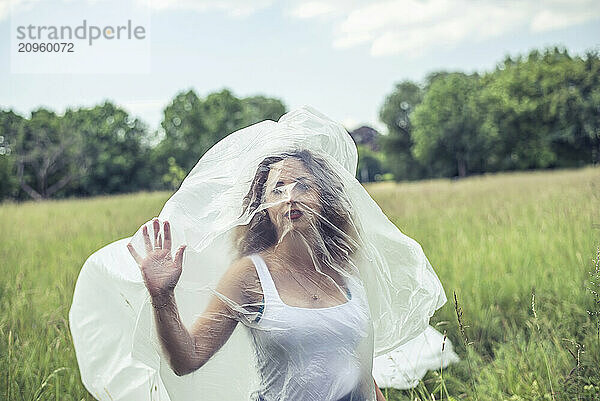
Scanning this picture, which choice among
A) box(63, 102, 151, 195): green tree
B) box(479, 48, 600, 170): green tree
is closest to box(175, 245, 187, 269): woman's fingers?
box(479, 48, 600, 170): green tree

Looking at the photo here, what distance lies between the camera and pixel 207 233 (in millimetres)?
1715

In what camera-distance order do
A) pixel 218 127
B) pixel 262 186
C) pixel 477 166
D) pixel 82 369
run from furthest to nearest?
pixel 477 166
pixel 218 127
pixel 82 369
pixel 262 186

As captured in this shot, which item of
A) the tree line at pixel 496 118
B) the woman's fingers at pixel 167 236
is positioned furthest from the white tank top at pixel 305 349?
the tree line at pixel 496 118

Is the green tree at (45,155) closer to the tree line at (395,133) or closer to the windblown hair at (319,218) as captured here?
the tree line at (395,133)

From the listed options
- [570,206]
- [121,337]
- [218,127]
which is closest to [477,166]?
[218,127]

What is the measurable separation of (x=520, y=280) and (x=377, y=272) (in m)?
2.12

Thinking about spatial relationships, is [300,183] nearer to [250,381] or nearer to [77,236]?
[250,381]

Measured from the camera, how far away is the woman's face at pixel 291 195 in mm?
1533

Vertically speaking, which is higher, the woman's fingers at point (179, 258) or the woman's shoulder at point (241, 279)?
the woman's fingers at point (179, 258)

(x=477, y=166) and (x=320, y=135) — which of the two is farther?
(x=477, y=166)

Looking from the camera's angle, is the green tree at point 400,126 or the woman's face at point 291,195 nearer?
the woman's face at point 291,195

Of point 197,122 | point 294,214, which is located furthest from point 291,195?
point 197,122

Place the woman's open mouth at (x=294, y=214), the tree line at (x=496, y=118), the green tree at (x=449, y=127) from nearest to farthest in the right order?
the woman's open mouth at (x=294, y=214) → the tree line at (x=496, y=118) → the green tree at (x=449, y=127)

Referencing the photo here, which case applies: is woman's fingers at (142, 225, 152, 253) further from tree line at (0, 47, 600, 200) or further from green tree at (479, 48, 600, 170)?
green tree at (479, 48, 600, 170)
